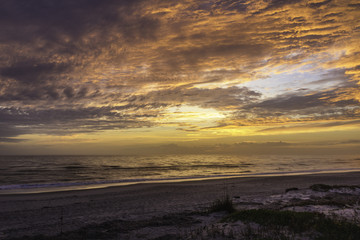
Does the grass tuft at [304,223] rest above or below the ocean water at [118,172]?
above

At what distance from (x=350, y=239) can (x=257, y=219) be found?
284cm

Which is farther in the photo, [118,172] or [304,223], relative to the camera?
[118,172]

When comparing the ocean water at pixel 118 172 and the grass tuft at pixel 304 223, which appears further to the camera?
the ocean water at pixel 118 172

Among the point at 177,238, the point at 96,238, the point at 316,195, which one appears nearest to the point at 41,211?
the point at 96,238

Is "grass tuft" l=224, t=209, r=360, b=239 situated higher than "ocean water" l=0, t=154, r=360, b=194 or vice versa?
"grass tuft" l=224, t=209, r=360, b=239

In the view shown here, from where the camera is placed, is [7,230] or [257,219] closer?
[257,219]

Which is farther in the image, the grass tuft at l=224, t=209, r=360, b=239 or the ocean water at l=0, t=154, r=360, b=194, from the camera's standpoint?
the ocean water at l=0, t=154, r=360, b=194

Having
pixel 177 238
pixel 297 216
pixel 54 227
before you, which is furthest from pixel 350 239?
pixel 54 227

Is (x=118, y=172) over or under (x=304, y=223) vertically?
under

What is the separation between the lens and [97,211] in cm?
1360

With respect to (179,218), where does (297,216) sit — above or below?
above

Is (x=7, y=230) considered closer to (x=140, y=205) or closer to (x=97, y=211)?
(x=97, y=211)

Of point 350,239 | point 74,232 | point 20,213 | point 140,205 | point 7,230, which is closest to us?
point 350,239

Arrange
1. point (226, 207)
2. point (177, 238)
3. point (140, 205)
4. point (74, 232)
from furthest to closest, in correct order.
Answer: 1. point (140, 205)
2. point (226, 207)
3. point (74, 232)
4. point (177, 238)
